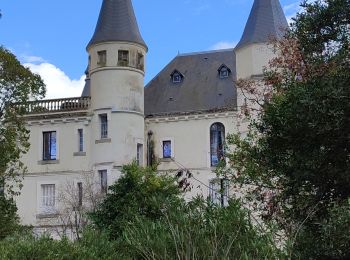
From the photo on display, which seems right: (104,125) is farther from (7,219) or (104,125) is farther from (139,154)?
(7,219)

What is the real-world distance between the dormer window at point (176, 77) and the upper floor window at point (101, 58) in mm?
5892

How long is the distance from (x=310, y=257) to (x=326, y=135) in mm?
1924

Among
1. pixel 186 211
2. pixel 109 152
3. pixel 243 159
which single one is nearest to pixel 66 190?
pixel 109 152

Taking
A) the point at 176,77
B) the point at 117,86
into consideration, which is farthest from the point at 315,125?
the point at 176,77

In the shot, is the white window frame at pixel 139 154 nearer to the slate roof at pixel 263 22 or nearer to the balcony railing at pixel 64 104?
the balcony railing at pixel 64 104

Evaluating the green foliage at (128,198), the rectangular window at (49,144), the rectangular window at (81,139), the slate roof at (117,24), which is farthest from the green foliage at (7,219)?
the slate roof at (117,24)

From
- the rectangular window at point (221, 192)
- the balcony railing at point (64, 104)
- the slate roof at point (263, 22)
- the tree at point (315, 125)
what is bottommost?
the rectangular window at point (221, 192)

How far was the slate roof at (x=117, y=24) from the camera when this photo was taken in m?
39.2

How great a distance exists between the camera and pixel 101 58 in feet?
129

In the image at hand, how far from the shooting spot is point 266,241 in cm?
1076

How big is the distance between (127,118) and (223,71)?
763 cm

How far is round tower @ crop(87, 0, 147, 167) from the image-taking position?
3844 cm

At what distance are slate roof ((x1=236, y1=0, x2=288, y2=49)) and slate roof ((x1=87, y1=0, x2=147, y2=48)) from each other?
6314 mm

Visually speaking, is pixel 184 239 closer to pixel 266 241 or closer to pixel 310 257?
pixel 266 241
